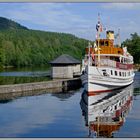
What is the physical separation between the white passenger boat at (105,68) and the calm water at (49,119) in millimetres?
1533

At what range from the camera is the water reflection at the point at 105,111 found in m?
15.8

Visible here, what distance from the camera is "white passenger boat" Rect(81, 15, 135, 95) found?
86.9 feet

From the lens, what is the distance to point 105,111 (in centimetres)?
2073

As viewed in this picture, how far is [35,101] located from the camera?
2477cm

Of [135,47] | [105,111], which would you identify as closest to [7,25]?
[135,47]

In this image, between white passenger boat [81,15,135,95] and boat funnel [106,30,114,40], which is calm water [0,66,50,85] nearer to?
white passenger boat [81,15,135,95]

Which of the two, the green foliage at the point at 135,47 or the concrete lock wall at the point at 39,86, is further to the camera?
the green foliage at the point at 135,47

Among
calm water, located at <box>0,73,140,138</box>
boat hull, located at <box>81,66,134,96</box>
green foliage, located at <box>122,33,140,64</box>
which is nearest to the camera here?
calm water, located at <box>0,73,140,138</box>

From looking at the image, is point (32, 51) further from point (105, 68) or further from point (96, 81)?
point (96, 81)

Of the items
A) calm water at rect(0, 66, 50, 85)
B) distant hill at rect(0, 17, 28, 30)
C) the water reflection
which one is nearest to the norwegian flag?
the water reflection

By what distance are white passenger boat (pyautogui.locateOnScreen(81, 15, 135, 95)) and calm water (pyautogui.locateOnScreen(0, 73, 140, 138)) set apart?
1533 mm

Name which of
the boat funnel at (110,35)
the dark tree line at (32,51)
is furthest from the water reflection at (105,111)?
the dark tree line at (32,51)

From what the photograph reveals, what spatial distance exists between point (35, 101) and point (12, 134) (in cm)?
989

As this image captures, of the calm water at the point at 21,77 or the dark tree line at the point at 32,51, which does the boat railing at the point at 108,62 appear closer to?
the calm water at the point at 21,77
